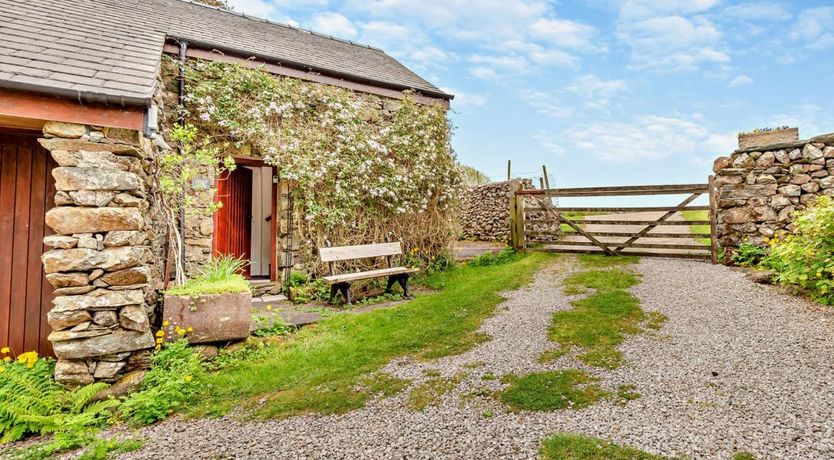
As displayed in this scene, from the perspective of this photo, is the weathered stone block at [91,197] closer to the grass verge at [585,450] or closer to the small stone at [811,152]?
the grass verge at [585,450]

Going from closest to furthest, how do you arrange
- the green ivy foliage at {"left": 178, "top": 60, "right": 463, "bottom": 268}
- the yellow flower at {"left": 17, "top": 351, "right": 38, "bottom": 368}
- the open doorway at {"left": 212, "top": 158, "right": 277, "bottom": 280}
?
1. the yellow flower at {"left": 17, "top": 351, "right": 38, "bottom": 368}
2. the green ivy foliage at {"left": 178, "top": 60, "right": 463, "bottom": 268}
3. the open doorway at {"left": 212, "top": 158, "right": 277, "bottom": 280}

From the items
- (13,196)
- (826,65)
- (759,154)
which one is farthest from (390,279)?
(826,65)

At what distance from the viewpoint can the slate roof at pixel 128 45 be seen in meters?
3.48

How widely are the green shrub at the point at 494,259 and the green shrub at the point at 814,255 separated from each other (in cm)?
466

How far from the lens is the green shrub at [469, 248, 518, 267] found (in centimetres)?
881

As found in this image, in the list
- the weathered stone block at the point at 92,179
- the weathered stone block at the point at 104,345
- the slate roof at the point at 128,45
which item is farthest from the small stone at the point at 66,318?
the slate roof at the point at 128,45

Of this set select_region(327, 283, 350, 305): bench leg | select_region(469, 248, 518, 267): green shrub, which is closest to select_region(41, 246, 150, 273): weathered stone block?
select_region(327, 283, 350, 305): bench leg

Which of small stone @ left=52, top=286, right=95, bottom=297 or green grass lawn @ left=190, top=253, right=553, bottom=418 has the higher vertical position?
small stone @ left=52, top=286, right=95, bottom=297

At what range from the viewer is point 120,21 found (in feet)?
20.1

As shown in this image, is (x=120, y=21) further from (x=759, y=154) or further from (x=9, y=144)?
(x=759, y=154)

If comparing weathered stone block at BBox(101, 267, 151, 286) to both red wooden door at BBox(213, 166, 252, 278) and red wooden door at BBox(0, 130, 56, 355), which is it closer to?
red wooden door at BBox(0, 130, 56, 355)

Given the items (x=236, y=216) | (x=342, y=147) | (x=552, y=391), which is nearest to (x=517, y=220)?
(x=342, y=147)

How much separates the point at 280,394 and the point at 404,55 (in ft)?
34.3

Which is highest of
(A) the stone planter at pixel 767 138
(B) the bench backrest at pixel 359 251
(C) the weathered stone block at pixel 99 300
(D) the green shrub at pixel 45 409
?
(A) the stone planter at pixel 767 138
